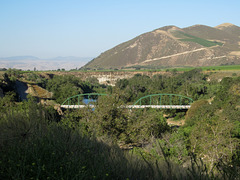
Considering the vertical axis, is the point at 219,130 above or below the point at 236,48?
below

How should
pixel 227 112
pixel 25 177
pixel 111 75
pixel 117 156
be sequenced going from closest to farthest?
pixel 25 177
pixel 117 156
pixel 227 112
pixel 111 75

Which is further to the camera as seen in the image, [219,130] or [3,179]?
[219,130]

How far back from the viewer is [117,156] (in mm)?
5742

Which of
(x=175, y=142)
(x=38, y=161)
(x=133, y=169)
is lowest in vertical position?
(x=175, y=142)

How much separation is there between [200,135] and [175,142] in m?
2.36

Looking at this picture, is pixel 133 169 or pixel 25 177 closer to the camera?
pixel 25 177

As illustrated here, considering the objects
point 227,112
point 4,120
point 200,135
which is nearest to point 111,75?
point 227,112

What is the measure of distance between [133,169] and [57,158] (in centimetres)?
146

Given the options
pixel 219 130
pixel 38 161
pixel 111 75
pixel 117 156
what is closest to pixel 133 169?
pixel 117 156

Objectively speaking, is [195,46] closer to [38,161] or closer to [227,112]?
[227,112]

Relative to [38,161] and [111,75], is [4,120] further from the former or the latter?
[111,75]

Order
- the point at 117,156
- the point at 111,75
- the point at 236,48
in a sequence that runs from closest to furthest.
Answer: the point at 117,156
the point at 111,75
the point at 236,48

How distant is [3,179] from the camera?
4473 mm

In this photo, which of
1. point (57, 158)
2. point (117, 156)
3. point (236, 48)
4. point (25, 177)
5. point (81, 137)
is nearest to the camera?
point (25, 177)
